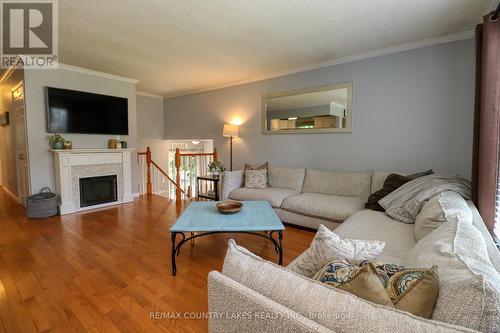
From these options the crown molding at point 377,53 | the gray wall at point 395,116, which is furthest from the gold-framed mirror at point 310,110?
the crown molding at point 377,53

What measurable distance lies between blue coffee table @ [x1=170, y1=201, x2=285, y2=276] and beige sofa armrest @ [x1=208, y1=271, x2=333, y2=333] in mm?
1225

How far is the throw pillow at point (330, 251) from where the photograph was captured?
107 cm

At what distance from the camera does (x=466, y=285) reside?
0.66 metres

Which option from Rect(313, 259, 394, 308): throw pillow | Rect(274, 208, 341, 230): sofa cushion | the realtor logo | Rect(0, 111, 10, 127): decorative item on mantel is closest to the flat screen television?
the realtor logo

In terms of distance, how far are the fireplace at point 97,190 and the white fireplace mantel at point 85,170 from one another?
2.4 inches

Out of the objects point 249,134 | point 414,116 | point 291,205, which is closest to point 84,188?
point 249,134

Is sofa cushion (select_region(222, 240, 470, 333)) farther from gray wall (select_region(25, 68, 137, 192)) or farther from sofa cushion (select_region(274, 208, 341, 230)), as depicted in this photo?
gray wall (select_region(25, 68, 137, 192))

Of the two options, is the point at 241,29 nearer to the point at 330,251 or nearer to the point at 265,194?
the point at 265,194

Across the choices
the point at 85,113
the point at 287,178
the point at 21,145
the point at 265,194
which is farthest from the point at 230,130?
the point at 21,145

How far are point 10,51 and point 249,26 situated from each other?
3201mm

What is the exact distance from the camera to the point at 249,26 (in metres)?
2.62

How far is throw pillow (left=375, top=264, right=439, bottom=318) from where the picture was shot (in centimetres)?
71

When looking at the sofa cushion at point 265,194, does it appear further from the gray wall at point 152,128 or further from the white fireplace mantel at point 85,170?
the gray wall at point 152,128

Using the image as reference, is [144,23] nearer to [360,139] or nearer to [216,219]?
[216,219]
